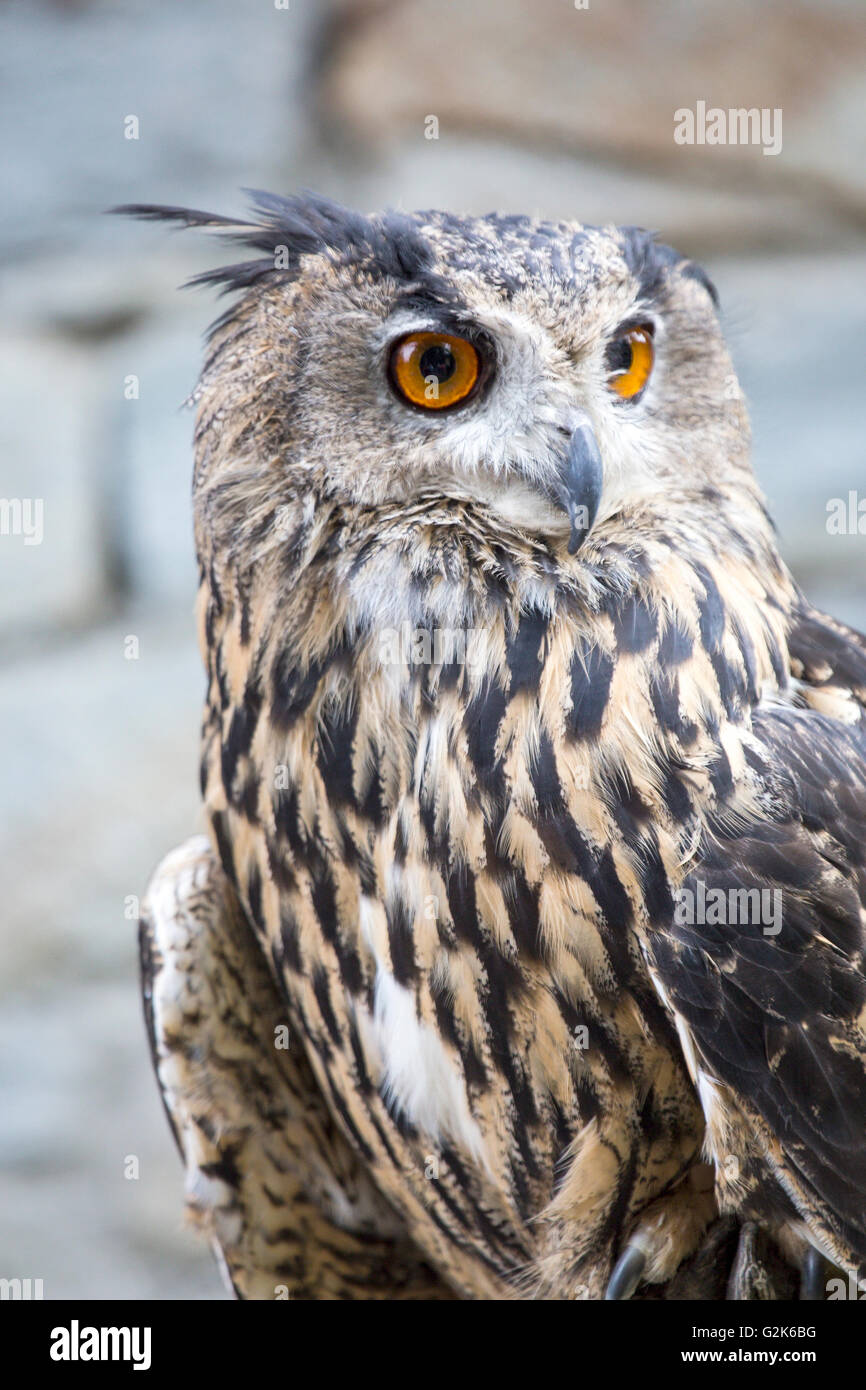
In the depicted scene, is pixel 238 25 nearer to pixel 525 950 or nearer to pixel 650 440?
pixel 650 440

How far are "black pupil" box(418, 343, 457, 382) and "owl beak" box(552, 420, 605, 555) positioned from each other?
0.12m

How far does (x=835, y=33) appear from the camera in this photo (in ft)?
7.72

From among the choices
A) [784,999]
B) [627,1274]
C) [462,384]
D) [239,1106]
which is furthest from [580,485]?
[239,1106]

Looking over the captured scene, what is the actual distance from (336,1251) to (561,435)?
37.2 inches

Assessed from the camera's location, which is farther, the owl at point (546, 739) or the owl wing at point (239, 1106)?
the owl wing at point (239, 1106)

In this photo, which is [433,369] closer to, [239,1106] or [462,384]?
[462,384]

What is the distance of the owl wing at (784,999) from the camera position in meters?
0.88

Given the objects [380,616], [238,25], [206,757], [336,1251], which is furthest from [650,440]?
[238,25]

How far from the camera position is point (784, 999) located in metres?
0.88

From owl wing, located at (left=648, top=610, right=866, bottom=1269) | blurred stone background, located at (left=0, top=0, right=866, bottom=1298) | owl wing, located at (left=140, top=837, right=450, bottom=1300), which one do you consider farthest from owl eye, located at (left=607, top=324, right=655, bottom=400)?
blurred stone background, located at (left=0, top=0, right=866, bottom=1298)

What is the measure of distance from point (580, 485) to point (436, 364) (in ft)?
0.51

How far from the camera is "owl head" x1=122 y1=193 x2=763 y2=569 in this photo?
3.20 ft

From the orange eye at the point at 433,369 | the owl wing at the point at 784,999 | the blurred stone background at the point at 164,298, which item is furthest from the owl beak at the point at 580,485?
the blurred stone background at the point at 164,298

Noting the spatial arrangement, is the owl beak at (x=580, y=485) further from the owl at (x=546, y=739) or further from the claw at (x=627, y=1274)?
the claw at (x=627, y=1274)
